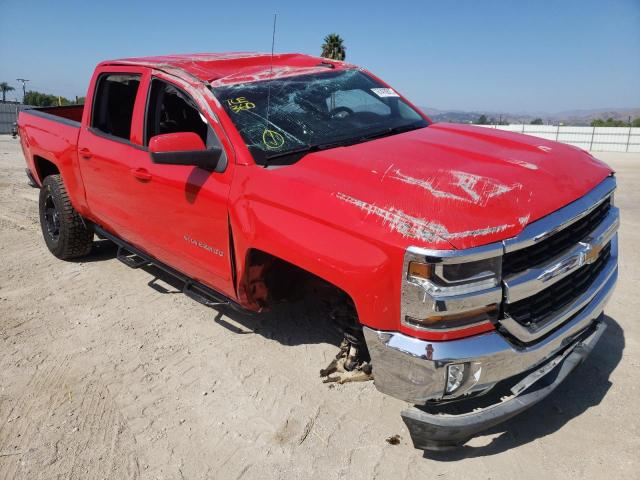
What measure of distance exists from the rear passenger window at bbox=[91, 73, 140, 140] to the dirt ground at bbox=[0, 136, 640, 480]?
151 centimetres

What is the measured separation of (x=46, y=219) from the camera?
5.33 metres

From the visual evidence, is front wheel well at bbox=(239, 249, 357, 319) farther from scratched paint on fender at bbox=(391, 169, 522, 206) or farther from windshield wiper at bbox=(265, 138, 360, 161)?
scratched paint on fender at bbox=(391, 169, 522, 206)

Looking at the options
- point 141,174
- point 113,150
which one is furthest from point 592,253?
point 113,150

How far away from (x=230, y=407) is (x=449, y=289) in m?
1.56

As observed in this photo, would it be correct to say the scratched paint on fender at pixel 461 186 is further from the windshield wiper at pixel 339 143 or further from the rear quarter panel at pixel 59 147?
the rear quarter panel at pixel 59 147

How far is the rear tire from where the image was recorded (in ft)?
15.9

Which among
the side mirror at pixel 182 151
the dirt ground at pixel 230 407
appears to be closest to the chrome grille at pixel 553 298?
the dirt ground at pixel 230 407

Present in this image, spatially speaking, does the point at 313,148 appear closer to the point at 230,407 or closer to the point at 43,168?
the point at 230,407

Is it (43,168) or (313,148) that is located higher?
(313,148)

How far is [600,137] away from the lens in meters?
24.0

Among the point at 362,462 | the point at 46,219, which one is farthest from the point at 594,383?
the point at 46,219

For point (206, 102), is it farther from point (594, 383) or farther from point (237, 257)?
point (594, 383)

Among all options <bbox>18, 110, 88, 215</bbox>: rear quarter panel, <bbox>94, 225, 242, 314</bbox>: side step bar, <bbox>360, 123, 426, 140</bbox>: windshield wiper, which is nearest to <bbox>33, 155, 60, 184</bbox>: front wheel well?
<bbox>18, 110, 88, 215</bbox>: rear quarter panel

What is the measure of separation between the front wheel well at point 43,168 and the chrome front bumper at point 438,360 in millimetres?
4587
